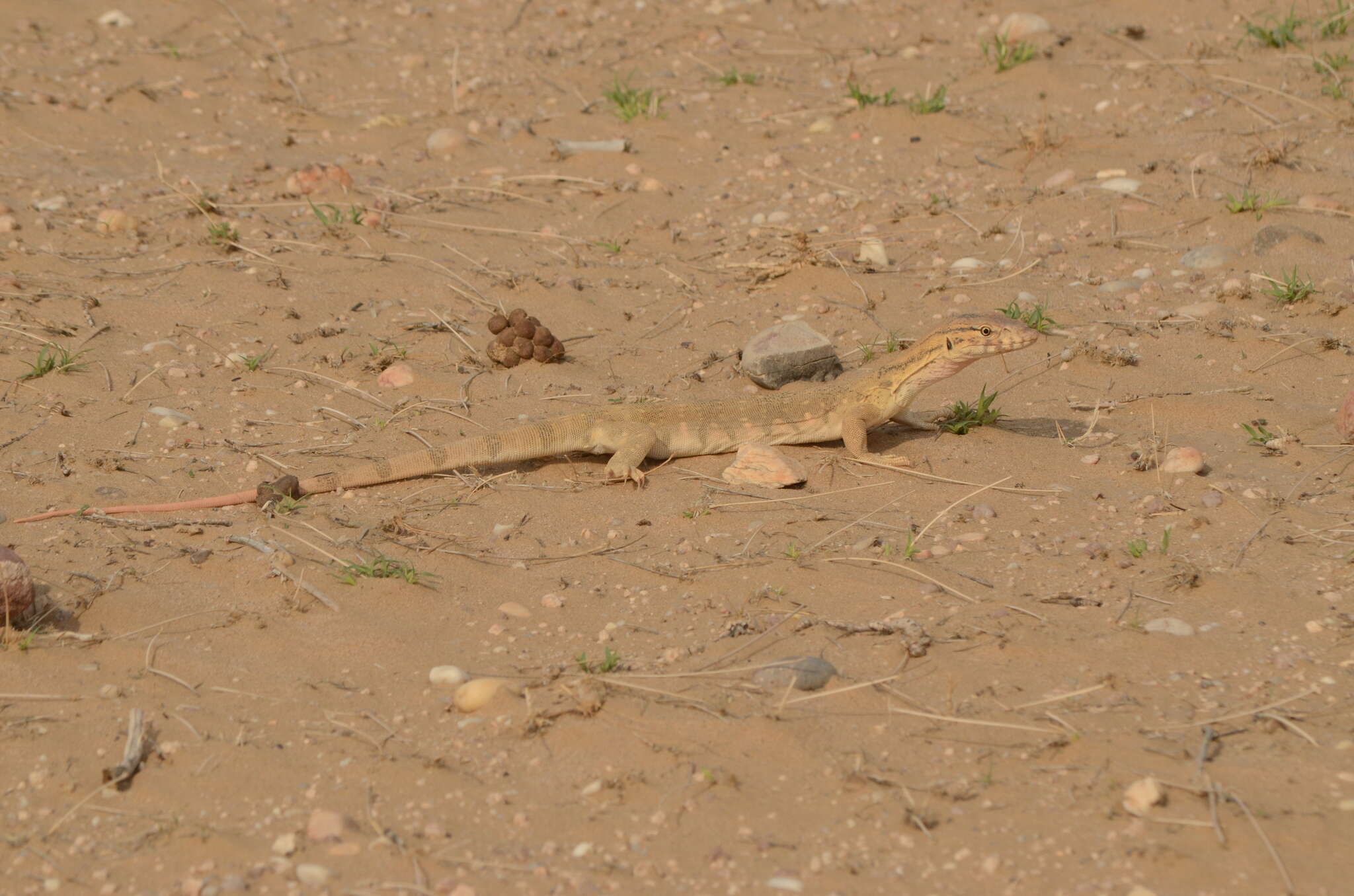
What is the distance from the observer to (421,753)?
384cm

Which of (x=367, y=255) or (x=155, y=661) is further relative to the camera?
(x=367, y=255)

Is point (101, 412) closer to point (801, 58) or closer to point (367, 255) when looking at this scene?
point (367, 255)

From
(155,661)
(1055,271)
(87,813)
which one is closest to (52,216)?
(155,661)

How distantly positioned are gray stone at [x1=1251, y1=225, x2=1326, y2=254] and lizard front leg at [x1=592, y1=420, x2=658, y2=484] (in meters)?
4.29

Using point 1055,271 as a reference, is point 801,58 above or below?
above

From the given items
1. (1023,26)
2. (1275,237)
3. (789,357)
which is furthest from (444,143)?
(1275,237)

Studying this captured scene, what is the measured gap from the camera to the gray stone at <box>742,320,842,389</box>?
6.79 meters

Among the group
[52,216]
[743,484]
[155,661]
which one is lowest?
[743,484]

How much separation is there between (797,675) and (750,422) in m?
2.37

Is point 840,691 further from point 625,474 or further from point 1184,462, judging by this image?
point 1184,462

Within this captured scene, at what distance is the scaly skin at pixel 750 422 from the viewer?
233 inches

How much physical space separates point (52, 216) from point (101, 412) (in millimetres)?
2747

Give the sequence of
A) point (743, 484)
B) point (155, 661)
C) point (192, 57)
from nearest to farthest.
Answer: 1. point (155, 661)
2. point (743, 484)
3. point (192, 57)

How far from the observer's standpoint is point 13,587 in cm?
420
